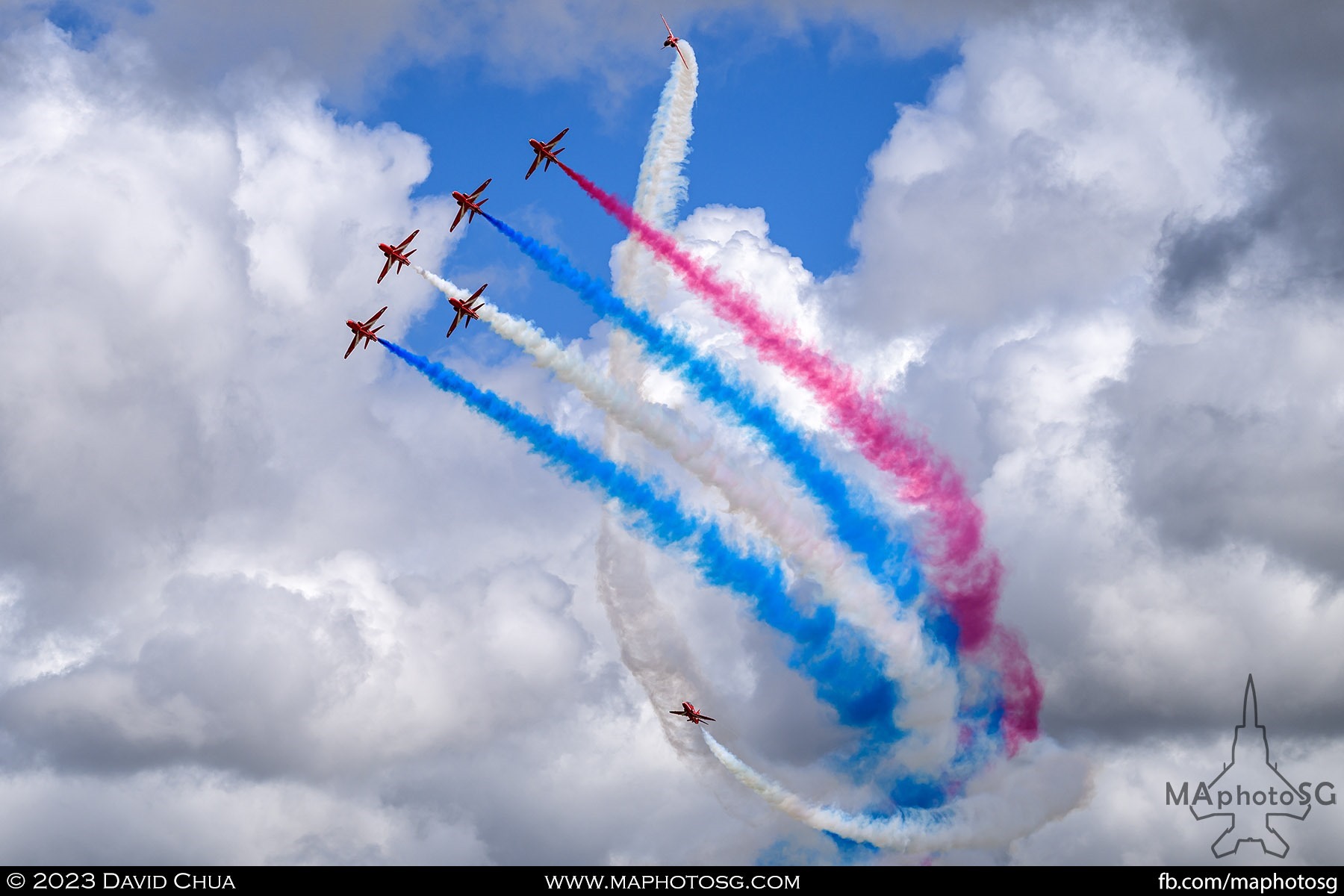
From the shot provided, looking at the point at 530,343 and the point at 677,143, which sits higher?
the point at 677,143

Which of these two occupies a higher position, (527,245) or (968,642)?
(527,245)

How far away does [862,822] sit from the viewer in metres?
88.5
